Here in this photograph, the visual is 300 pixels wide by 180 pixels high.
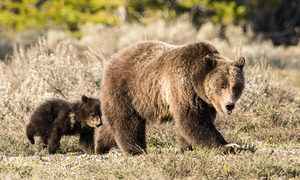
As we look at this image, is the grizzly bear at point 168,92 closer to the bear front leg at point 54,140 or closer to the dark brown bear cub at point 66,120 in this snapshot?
the bear front leg at point 54,140

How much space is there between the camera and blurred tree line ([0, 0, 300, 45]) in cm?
3366

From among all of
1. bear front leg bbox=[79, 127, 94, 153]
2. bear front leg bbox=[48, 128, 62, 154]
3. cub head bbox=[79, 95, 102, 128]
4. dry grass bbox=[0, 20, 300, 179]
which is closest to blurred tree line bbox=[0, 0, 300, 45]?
dry grass bbox=[0, 20, 300, 179]

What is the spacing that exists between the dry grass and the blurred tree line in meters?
13.3

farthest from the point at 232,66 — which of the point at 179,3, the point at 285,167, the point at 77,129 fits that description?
the point at 179,3

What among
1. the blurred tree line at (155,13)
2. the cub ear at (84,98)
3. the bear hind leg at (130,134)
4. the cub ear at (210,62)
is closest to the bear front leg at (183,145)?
the bear hind leg at (130,134)

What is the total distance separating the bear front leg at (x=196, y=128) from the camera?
9969 mm

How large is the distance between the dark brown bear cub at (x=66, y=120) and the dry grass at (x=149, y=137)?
0.25 m

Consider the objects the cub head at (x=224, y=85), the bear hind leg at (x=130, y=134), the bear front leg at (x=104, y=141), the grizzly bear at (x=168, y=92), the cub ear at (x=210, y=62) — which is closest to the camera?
the cub head at (x=224, y=85)

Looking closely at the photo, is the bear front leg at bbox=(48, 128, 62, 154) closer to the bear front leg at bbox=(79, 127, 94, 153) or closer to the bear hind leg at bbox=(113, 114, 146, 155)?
the bear front leg at bbox=(79, 127, 94, 153)

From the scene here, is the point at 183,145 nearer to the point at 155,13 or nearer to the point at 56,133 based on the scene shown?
the point at 56,133

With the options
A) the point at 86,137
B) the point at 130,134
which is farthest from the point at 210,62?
the point at 86,137

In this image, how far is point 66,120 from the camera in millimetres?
12594

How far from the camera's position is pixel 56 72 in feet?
49.2

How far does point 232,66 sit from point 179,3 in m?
24.4
